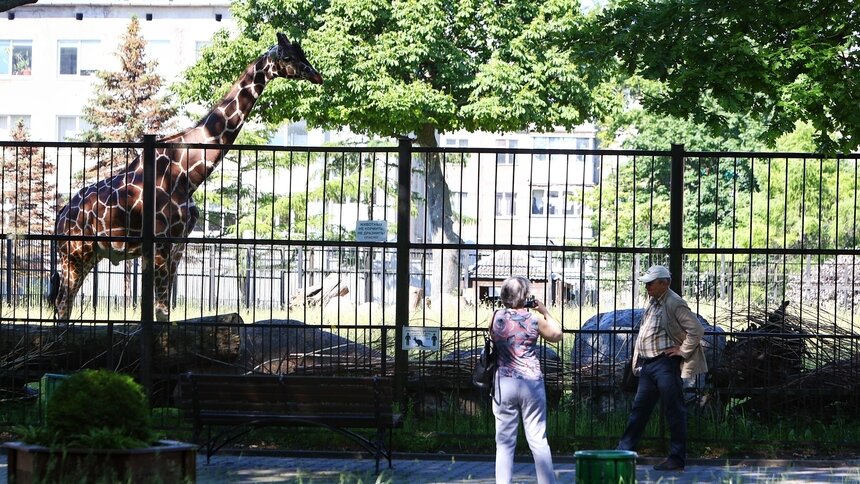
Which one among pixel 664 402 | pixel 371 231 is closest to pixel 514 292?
pixel 664 402

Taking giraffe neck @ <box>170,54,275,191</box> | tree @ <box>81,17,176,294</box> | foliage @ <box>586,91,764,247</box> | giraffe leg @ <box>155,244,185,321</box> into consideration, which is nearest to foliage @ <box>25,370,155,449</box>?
giraffe leg @ <box>155,244,185,321</box>

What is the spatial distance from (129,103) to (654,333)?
4562cm

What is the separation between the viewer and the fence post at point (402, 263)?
12.7 m

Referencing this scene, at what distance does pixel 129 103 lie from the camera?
54.2m

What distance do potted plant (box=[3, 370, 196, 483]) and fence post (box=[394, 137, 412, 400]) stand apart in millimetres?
4739

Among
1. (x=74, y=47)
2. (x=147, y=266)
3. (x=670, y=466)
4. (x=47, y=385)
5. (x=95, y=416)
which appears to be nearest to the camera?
(x=95, y=416)

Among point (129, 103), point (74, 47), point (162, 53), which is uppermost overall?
point (74, 47)

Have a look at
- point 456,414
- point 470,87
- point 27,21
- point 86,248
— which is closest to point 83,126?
point 27,21

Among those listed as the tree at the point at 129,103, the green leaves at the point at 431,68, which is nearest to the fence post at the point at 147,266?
the green leaves at the point at 431,68

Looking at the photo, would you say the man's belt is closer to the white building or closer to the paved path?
the paved path

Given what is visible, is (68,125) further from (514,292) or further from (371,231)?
(514,292)

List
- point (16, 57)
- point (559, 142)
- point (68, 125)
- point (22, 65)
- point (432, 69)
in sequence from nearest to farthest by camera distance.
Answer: point (432, 69)
point (68, 125)
point (22, 65)
point (16, 57)
point (559, 142)

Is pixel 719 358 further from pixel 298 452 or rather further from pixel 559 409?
pixel 298 452

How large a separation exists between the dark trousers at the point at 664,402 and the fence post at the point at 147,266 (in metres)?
4.75
